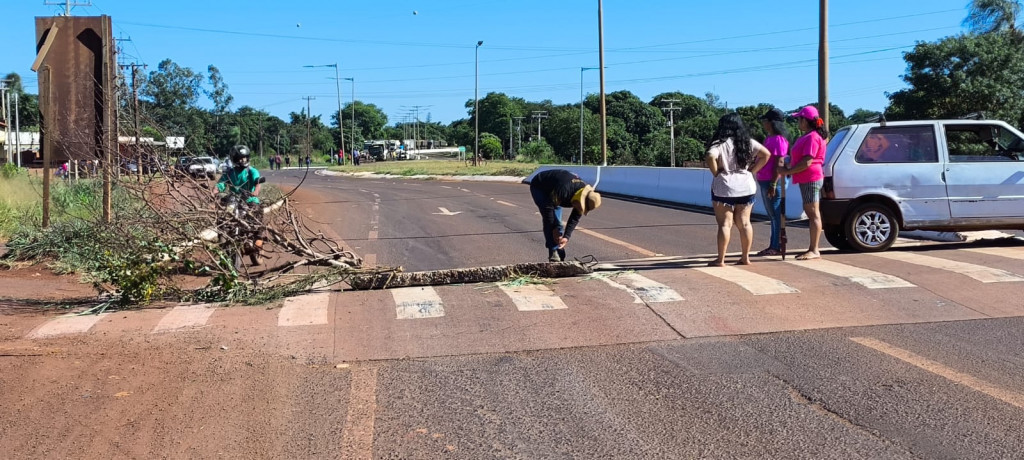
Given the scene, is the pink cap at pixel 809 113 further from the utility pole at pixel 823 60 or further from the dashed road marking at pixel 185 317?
the utility pole at pixel 823 60

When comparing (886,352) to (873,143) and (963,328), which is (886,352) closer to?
(963,328)

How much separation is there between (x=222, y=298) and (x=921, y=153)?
26.8 feet

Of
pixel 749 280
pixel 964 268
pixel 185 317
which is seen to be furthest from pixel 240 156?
pixel 964 268

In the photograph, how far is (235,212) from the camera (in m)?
8.39

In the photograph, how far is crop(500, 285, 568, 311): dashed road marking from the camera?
7.05 m

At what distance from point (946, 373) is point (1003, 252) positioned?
5.33 meters

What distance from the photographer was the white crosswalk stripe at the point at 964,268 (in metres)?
7.77

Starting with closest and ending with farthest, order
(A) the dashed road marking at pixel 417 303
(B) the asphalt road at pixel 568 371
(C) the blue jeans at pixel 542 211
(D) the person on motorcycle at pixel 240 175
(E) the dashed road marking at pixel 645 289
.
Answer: (B) the asphalt road at pixel 568 371, (A) the dashed road marking at pixel 417 303, (E) the dashed road marking at pixel 645 289, (C) the blue jeans at pixel 542 211, (D) the person on motorcycle at pixel 240 175

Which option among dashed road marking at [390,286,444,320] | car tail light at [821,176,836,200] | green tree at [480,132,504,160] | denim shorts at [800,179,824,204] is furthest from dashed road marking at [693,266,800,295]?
green tree at [480,132,504,160]

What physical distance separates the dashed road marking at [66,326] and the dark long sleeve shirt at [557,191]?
4.21m

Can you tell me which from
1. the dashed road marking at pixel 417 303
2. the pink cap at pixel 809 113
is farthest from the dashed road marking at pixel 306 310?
the pink cap at pixel 809 113

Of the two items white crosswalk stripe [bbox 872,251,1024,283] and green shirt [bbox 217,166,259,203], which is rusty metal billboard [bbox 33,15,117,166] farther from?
white crosswalk stripe [bbox 872,251,1024,283]

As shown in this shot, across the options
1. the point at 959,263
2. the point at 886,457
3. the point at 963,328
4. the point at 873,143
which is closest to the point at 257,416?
the point at 886,457

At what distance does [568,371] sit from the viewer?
5340 mm
